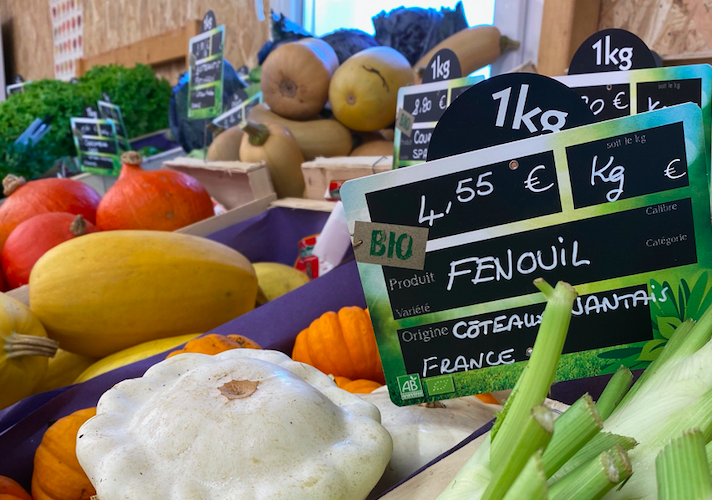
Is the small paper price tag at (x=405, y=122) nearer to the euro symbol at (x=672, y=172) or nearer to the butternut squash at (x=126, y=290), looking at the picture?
the butternut squash at (x=126, y=290)

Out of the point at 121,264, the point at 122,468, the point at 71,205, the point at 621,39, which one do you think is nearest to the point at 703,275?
the point at 621,39

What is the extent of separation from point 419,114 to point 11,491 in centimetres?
127

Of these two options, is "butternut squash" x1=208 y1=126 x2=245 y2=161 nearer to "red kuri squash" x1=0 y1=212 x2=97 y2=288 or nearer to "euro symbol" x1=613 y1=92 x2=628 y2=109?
"red kuri squash" x1=0 y1=212 x2=97 y2=288

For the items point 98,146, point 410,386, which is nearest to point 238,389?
point 410,386

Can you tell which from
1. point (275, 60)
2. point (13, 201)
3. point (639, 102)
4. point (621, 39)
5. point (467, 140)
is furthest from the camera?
point (275, 60)

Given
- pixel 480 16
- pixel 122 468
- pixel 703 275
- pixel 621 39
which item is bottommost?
pixel 122 468

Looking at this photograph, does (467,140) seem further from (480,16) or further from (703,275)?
(480,16)

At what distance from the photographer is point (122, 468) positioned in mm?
641

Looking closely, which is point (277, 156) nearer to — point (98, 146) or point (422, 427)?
point (98, 146)

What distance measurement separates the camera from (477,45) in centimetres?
242

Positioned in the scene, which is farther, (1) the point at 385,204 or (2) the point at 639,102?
(2) the point at 639,102

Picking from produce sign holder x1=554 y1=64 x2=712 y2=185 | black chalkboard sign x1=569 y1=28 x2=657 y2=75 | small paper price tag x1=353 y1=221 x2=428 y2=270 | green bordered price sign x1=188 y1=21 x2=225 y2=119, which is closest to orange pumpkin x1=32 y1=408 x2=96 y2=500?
small paper price tag x1=353 y1=221 x2=428 y2=270

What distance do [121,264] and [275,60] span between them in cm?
151

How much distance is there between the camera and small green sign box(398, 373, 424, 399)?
2.56ft
